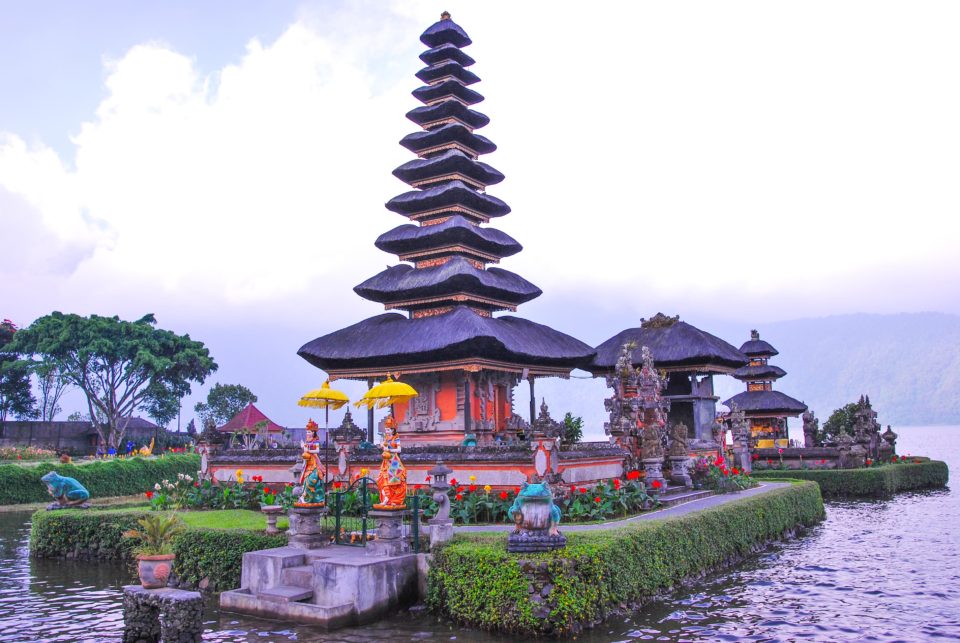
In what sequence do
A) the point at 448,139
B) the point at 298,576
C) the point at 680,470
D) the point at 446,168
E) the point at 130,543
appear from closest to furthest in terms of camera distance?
1. the point at 298,576
2. the point at 130,543
3. the point at 680,470
4. the point at 446,168
5. the point at 448,139

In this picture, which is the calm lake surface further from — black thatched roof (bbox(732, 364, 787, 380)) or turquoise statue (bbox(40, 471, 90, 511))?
black thatched roof (bbox(732, 364, 787, 380))

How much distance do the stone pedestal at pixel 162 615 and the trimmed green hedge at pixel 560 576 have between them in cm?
399

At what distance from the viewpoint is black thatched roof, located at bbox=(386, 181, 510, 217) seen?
103 feet

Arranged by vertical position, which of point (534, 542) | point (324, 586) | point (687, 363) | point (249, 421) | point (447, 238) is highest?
point (447, 238)

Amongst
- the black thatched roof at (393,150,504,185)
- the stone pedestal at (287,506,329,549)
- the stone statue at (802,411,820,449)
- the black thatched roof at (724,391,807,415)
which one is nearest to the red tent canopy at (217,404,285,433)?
the black thatched roof at (393,150,504,185)

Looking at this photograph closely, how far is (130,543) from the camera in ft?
63.0

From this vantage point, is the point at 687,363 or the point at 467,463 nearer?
the point at 467,463

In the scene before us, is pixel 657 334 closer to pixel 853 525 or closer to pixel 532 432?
pixel 853 525

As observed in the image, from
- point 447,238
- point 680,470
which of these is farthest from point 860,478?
point 447,238

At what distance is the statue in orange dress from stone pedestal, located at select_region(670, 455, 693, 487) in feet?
40.6

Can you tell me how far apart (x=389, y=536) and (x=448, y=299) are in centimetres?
1639

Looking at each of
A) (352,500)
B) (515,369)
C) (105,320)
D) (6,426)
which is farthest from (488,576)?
(6,426)

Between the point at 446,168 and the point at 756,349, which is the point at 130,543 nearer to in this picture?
the point at 446,168

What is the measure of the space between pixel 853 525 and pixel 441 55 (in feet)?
84.7
